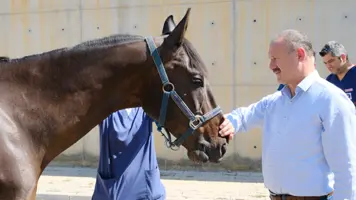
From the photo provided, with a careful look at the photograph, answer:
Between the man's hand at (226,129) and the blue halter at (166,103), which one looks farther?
the man's hand at (226,129)

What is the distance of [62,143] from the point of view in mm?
2438

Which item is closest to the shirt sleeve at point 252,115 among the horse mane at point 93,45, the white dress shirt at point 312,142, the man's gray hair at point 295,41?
the white dress shirt at point 312,142

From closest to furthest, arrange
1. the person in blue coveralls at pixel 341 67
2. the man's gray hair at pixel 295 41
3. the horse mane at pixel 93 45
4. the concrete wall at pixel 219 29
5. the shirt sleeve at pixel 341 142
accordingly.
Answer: the shirt sleeve at pixel 341 142
the man's gray hair at pixel 295 41
the horse mane at pixel 93 45
the person in blue coveralls at pixel 341 67
the concrete wall at pixel 219 29

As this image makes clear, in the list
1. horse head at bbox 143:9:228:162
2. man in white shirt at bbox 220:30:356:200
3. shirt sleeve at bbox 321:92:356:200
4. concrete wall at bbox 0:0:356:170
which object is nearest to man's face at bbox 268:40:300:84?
man in white shirt at bbox 220:30:356:200

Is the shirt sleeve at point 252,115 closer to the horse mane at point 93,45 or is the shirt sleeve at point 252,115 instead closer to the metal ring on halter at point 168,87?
the metal ring on halter at point 168,87

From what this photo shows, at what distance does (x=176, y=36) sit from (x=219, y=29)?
5.19 m

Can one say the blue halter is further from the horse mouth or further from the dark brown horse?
the horse mouth

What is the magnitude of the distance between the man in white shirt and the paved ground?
3.73 m

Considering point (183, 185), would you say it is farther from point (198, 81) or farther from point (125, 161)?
point (198, 81)

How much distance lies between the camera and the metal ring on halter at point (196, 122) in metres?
2.43

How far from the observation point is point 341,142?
7.18 ft

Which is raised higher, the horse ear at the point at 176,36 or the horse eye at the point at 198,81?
the horse ear at the point at 176,36

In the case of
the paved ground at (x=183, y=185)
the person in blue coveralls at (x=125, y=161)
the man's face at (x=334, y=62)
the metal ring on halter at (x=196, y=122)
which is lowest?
the paved ground at (x=183, y=185)

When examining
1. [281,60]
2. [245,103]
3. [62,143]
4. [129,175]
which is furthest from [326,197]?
[245,103]
